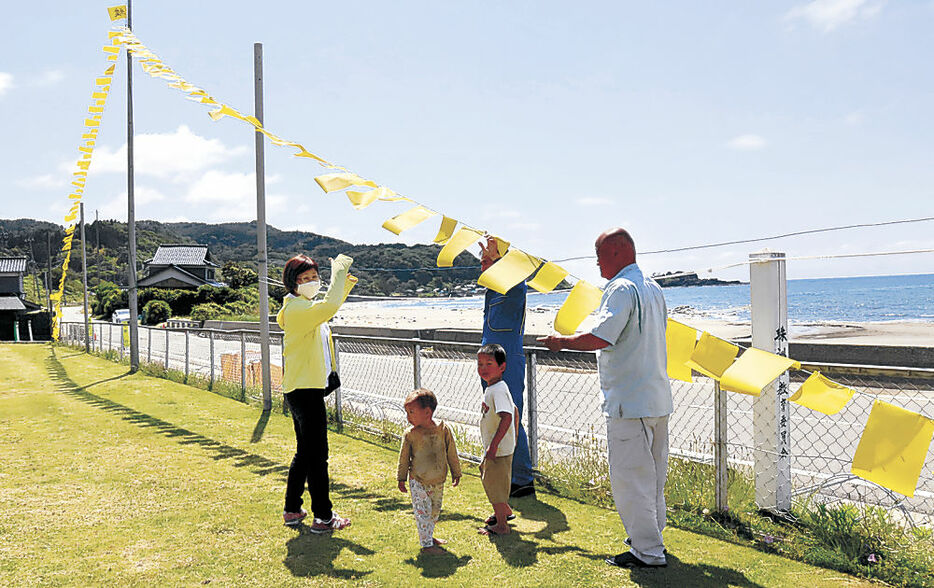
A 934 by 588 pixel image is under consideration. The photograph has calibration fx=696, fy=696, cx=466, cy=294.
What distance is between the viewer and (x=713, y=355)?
4.25 metres

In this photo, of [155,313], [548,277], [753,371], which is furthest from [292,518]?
[155,313]

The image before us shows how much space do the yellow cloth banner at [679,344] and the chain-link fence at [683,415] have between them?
1.26ft

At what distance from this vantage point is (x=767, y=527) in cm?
438

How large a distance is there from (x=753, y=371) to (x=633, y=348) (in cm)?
80

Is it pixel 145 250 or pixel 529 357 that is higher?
pixel 145 250

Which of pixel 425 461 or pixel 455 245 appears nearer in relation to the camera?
pixel 425 461

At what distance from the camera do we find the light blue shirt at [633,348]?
3752 millimetres

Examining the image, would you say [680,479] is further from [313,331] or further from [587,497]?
[313,331]

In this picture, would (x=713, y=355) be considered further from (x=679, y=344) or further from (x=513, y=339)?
(x=513, y=339)

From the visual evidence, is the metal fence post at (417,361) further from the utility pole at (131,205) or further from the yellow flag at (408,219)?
the utility pole at (131,205)

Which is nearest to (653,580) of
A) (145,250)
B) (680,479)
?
(680,479)

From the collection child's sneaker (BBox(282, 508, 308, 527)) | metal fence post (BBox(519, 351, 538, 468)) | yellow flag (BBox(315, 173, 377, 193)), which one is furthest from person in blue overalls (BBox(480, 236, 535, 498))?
child's sneaker (BBox(282, 508, 308, 527))

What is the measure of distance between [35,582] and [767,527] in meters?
4.31

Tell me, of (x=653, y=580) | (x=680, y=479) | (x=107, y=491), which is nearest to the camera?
(x=653, y=580)
